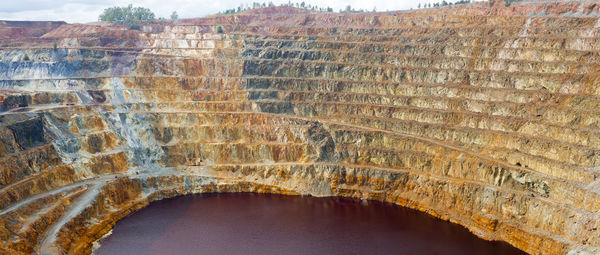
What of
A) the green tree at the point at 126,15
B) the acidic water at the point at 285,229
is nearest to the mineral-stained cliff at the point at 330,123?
the acidic water at the point at 285,229

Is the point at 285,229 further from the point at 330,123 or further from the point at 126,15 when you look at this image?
the point at 126,15

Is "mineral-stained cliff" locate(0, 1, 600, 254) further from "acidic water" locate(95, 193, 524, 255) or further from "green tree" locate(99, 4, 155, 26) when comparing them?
"green tree" locate(99, 4, 155, 26)

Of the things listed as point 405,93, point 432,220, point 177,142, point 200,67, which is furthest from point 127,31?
point 432,220

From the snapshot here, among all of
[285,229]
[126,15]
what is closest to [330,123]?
[285,229]

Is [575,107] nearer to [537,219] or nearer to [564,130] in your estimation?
[564,130]

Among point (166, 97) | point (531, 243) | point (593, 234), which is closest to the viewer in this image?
point (593, 234)

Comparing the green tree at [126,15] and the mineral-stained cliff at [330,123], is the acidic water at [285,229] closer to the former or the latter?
the mineral-stained cliff at [330,123]

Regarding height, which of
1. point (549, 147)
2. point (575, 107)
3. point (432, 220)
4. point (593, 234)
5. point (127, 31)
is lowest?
point (432, 220)
